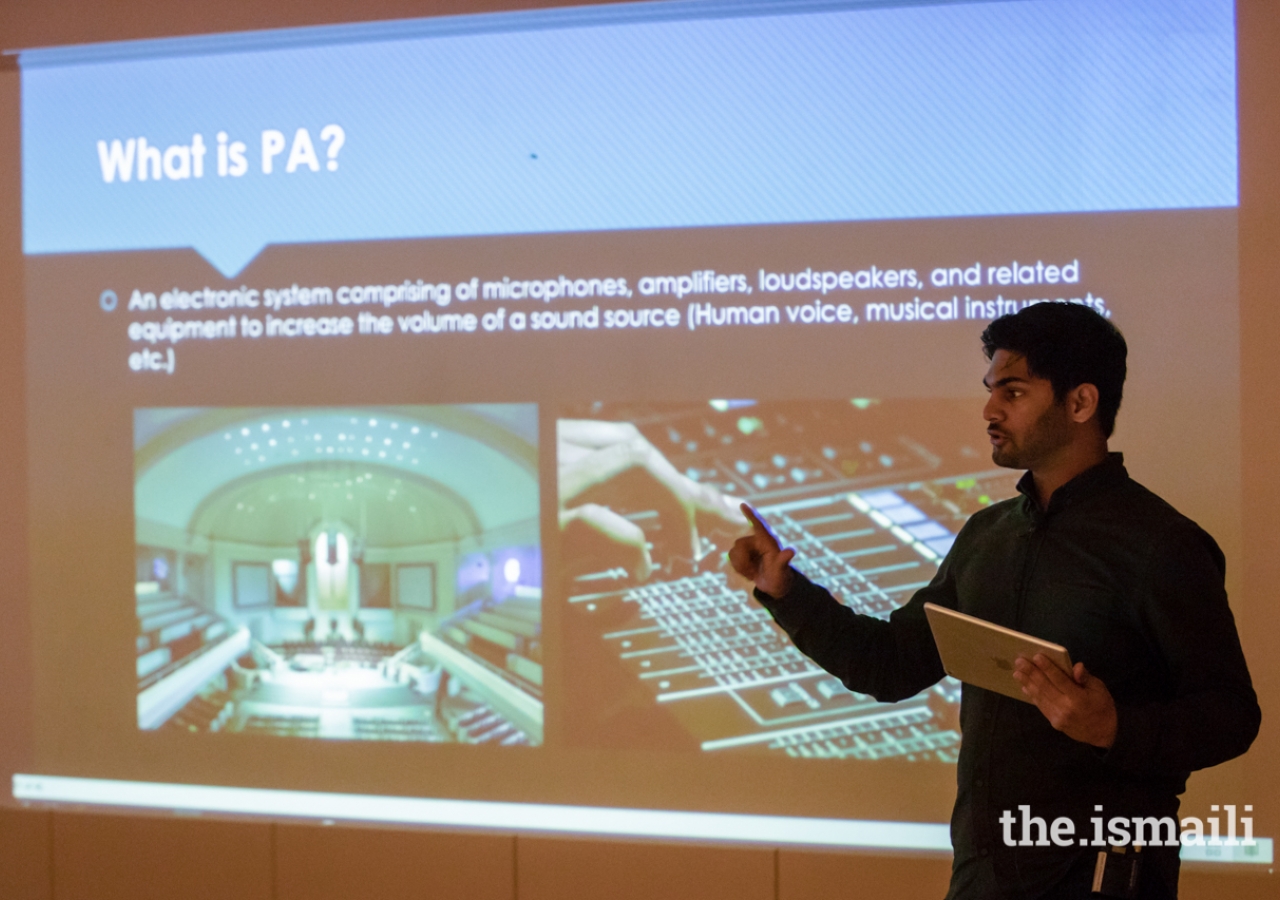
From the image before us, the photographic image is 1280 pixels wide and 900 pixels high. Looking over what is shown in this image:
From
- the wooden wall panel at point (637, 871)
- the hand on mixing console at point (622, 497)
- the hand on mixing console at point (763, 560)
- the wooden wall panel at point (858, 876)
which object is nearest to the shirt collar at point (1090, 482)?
the hand on mixing console at point (763, 560)

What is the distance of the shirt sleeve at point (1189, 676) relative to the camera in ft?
4.44

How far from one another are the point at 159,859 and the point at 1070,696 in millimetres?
2541

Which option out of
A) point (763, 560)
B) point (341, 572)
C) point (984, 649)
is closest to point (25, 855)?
point (341, 572)

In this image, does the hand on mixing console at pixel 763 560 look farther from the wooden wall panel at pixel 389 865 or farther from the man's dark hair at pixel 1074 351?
the wooden wall panel at pixel 389 865

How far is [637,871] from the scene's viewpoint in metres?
2.64

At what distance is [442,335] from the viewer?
2760mm

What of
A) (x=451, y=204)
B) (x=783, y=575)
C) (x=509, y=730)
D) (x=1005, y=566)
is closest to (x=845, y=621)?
(x=783, y=575)

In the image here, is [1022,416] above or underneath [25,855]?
above

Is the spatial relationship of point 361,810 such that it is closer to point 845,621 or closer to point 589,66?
point 845,621

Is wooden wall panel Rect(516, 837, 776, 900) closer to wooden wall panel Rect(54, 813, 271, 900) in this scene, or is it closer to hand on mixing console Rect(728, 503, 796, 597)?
wooden wall panel Rect(54, 813, 271, 900)

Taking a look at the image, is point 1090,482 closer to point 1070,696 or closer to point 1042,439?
point 1042,439

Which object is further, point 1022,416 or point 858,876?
point 858,876

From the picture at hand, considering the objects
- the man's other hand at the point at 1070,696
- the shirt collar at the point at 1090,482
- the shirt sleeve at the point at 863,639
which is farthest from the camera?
the shirt sleeve at the point at 863,639

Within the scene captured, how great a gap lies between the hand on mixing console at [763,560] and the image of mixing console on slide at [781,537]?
0.80m
